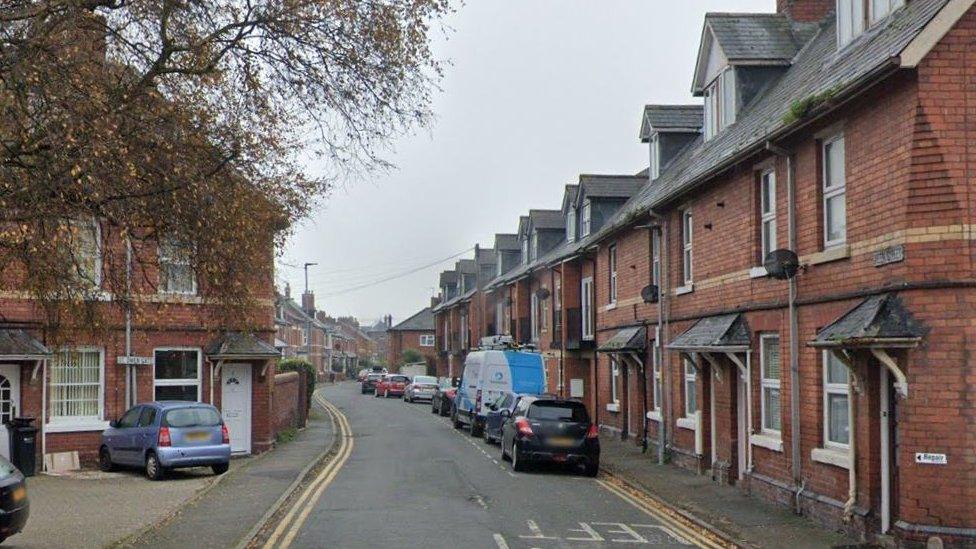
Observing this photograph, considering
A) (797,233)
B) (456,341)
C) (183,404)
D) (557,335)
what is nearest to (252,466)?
(183,404)

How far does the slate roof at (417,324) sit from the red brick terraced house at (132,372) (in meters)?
72.5

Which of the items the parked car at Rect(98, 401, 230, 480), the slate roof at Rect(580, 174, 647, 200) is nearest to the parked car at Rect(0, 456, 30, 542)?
the parked car at Rect(98, 401, 230, 480)

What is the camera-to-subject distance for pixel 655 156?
27344 mm

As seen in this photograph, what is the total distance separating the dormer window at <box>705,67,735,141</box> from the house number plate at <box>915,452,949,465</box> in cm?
1083

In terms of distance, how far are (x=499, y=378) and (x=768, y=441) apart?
15.2 meters

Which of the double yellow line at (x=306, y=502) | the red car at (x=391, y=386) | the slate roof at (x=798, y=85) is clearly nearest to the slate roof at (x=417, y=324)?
the red car at (x=391, y=386)

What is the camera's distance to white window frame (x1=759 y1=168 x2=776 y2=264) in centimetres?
1656

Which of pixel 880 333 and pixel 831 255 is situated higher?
pixel 831 255

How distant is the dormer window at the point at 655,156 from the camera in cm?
2719

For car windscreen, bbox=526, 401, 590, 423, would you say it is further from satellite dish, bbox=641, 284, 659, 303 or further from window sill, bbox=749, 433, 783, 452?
window sill, bbox=749, 433, 783, 452

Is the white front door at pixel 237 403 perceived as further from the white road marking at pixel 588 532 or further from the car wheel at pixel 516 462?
the white road marking at pixel 588 532

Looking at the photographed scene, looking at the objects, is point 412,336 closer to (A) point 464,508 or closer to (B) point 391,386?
(B) point 391,386

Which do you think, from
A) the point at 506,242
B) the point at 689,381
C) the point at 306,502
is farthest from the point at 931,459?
the point at 506,242

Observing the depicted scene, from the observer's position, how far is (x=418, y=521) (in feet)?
46.3
